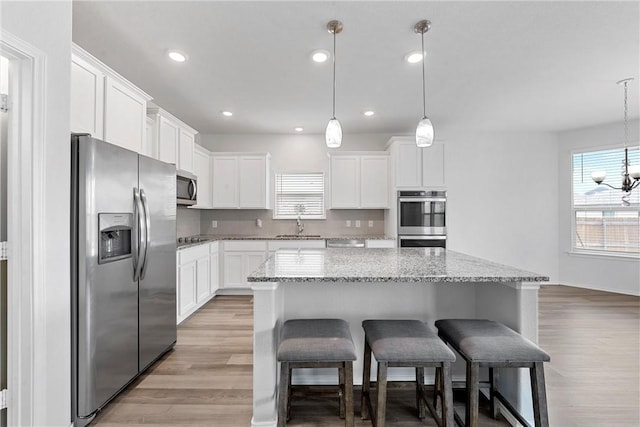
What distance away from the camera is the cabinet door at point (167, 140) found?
3264 millimetres

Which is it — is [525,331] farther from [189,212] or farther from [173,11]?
[189,212]

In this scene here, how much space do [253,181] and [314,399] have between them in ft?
11.8

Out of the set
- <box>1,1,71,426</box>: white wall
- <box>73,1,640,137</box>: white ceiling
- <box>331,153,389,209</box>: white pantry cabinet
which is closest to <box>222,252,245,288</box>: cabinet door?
<box>331,153,389,209</box>: white pantry cabinet

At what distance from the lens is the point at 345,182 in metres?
4.94

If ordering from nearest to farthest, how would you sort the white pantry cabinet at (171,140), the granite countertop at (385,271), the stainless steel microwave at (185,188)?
the granite countertop at (385,271) < the white pantry cabinet at (171,140) < the stainless steel microwave at (185,188)

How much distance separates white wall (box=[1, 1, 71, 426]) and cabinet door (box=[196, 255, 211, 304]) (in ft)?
6.97

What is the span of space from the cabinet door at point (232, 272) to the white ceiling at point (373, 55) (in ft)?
6.87

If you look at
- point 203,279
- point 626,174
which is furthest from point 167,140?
point 626,174

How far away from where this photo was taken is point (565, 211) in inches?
206

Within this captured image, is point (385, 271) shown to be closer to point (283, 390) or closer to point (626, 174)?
point (283, 390)

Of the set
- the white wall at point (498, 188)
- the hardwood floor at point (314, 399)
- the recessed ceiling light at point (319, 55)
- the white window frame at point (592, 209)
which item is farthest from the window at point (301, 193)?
the white window frame at point (592, 209)

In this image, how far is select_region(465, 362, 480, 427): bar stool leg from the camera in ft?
4.80

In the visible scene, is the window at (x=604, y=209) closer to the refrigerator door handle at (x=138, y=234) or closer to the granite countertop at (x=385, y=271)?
the granite countertop at (x=385, y=271)

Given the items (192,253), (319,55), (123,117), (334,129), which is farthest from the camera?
(192,253)
